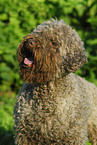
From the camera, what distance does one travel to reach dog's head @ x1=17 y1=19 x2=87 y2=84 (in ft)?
9.14

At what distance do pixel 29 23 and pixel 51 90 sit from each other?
3452 millimetres

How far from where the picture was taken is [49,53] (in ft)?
9.22

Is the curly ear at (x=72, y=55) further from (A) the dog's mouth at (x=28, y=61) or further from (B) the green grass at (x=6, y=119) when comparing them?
(B) the green grass at (x=6, y=119)

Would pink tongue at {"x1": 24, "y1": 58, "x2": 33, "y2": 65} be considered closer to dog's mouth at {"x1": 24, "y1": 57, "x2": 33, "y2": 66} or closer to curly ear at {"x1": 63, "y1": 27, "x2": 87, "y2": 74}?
dog's mouth at {"x1": 24, "y1": 57, "x2": 33, "y2": 66}

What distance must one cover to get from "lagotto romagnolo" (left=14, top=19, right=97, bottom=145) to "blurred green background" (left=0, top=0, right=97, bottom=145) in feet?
9.32

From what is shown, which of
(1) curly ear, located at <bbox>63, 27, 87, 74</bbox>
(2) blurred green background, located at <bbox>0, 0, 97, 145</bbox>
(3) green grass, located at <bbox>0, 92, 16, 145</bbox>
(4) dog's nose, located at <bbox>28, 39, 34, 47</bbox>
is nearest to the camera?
(4) dog's nose, located at <bbox>28, 39, 34, 47</bbox>

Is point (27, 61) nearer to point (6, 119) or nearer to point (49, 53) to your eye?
point (49, 53)

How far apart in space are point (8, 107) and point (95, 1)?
3221 mm

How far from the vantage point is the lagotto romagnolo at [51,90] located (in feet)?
9.28

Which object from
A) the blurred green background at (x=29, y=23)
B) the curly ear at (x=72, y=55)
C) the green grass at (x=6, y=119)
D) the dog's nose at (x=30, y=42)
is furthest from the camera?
the blurred green background at (x=29, y=23)

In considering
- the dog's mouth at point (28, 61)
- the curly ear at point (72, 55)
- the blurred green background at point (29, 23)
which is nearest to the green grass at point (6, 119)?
the blurred green background at point (29, 23)

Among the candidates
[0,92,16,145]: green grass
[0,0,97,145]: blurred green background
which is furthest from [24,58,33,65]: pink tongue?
[0,0,97,145]: blurred green background

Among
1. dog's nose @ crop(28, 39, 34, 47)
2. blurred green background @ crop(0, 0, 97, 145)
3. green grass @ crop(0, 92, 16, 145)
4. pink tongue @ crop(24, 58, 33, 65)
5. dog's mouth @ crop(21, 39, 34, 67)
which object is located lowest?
green grass @ crop(0, 92, 16, 145)

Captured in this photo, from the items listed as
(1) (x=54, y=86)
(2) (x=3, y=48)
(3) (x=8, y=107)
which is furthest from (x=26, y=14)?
(1) (x=54, y=86)
